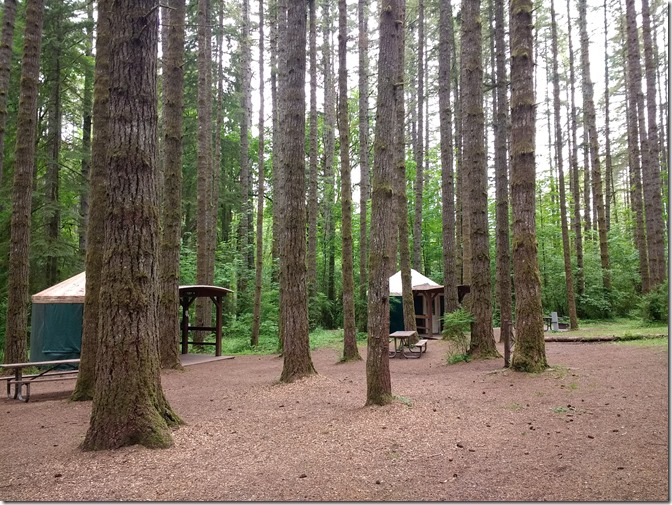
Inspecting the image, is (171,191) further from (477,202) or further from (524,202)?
(524,202)

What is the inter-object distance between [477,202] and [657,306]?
22.8ft

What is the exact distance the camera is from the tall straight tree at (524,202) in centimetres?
709

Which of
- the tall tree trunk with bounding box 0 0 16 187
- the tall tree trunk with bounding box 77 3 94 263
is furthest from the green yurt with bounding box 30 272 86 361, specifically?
the tall tree trunk with bounding box 0 0 16 187

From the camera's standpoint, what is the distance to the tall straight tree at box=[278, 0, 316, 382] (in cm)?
775

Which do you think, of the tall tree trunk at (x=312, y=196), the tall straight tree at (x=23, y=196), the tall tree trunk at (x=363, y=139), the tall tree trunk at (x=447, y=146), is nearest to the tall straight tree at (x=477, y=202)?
the tall tree trunk at (x=447, y=146)

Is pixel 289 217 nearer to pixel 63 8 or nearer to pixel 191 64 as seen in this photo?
pixel 63 8

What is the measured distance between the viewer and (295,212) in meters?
7.97

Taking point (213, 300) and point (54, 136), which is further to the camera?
point (54, 136)

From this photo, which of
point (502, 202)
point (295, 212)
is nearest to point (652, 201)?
point (502, 202)

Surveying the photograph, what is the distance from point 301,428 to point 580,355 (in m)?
6.27

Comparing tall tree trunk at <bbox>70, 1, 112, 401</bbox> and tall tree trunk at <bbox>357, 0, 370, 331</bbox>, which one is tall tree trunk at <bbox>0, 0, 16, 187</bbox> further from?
tall tree trunk at <bbox>357, 0, 370, 331</bbox>

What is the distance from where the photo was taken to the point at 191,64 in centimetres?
1888

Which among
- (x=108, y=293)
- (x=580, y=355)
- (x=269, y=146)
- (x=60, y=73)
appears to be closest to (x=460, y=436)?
(x=108, y=293)

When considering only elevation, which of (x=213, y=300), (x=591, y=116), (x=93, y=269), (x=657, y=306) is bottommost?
(x=657, y=306)
